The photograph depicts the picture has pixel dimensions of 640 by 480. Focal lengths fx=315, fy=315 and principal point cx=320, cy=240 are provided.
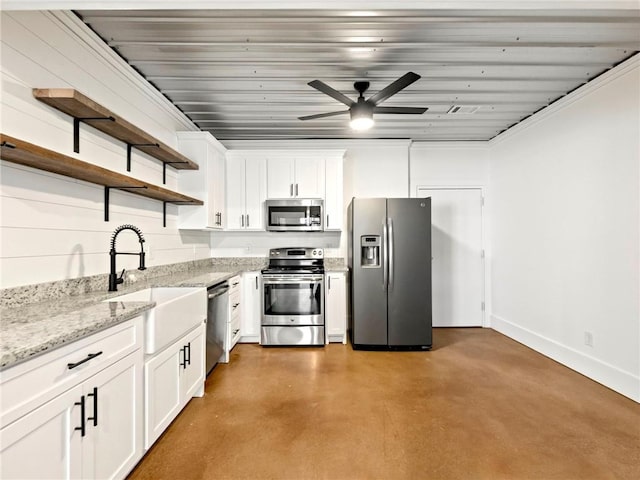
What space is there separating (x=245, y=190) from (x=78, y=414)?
3.19 meters

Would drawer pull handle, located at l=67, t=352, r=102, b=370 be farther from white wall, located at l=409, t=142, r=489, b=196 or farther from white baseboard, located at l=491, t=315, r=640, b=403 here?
white wall, located at l=409, t=142, r=489, b=196

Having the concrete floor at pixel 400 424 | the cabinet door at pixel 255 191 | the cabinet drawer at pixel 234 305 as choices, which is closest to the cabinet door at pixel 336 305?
the concrete floor at pixel 400 424

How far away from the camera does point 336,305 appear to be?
3.85 m

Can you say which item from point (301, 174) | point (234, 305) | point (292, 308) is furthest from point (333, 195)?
point (234, 305)

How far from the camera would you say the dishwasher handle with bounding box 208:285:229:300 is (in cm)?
280

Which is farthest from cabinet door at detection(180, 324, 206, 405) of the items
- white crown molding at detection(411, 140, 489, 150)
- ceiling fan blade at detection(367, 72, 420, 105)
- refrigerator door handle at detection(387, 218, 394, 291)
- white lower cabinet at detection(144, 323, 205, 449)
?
white crown molding at detection(411, 140, 489, 150)

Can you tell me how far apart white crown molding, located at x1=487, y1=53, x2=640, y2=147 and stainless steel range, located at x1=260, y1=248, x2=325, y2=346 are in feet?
10.0

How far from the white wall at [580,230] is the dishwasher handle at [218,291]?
346cm

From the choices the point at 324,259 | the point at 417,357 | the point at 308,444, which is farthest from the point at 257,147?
the point at 308,444

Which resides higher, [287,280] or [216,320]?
[287,280]

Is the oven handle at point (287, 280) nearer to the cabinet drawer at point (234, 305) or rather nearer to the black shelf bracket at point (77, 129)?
the cabinet drawer at point (234, 305)

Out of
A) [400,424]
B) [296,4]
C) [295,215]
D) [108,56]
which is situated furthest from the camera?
[295,215]

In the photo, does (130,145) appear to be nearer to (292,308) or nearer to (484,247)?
(292,308)

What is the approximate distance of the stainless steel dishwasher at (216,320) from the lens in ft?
9.23
